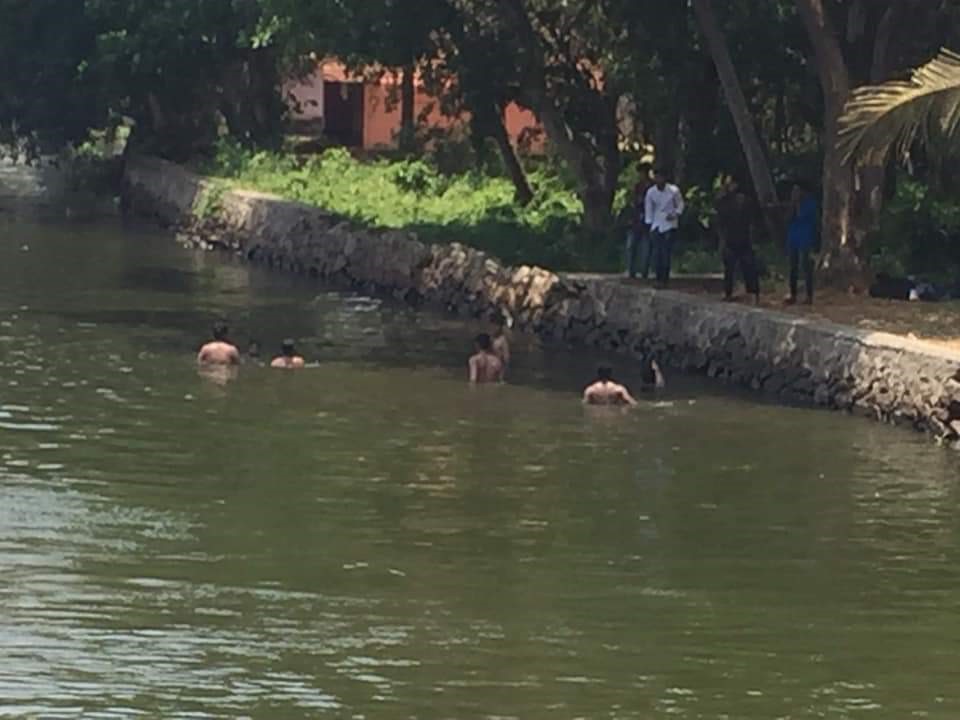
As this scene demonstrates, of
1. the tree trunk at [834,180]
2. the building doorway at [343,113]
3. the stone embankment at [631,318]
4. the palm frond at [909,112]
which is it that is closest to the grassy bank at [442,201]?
the stone embankment at [631,318]

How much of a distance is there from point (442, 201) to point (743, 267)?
16197mm

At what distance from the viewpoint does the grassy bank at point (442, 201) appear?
37031mm

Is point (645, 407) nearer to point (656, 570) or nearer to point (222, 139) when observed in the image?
point (656, 570)

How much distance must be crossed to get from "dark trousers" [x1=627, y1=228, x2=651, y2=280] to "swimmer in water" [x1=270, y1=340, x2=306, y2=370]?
218 inches

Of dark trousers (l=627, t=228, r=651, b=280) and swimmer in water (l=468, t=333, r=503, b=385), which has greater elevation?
dark trousers (l=627, t=228, r=651, b=280)

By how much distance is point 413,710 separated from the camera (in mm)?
13938

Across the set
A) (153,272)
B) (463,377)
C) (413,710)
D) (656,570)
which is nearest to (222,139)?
(153,272)

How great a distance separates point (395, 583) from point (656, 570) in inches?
76.3

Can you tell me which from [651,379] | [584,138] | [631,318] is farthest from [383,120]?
[651,379]

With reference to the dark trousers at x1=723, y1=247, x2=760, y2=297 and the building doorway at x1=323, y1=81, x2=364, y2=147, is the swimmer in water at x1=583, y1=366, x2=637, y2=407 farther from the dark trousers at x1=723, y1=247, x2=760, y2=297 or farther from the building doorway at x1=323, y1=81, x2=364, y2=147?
the building doorway at x1=323, y1=81, x2=364, y2=147

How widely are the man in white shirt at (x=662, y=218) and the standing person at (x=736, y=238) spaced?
1622 mm

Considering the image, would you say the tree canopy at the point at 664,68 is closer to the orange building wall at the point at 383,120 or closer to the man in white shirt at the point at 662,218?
the man in white shirt at the point at 662,218

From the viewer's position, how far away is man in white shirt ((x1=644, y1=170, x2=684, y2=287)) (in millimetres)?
32219

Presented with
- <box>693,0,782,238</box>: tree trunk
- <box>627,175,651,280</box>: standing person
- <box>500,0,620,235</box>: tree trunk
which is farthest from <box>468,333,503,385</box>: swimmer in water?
<box>500,0,620,235</box>: tree trunk
